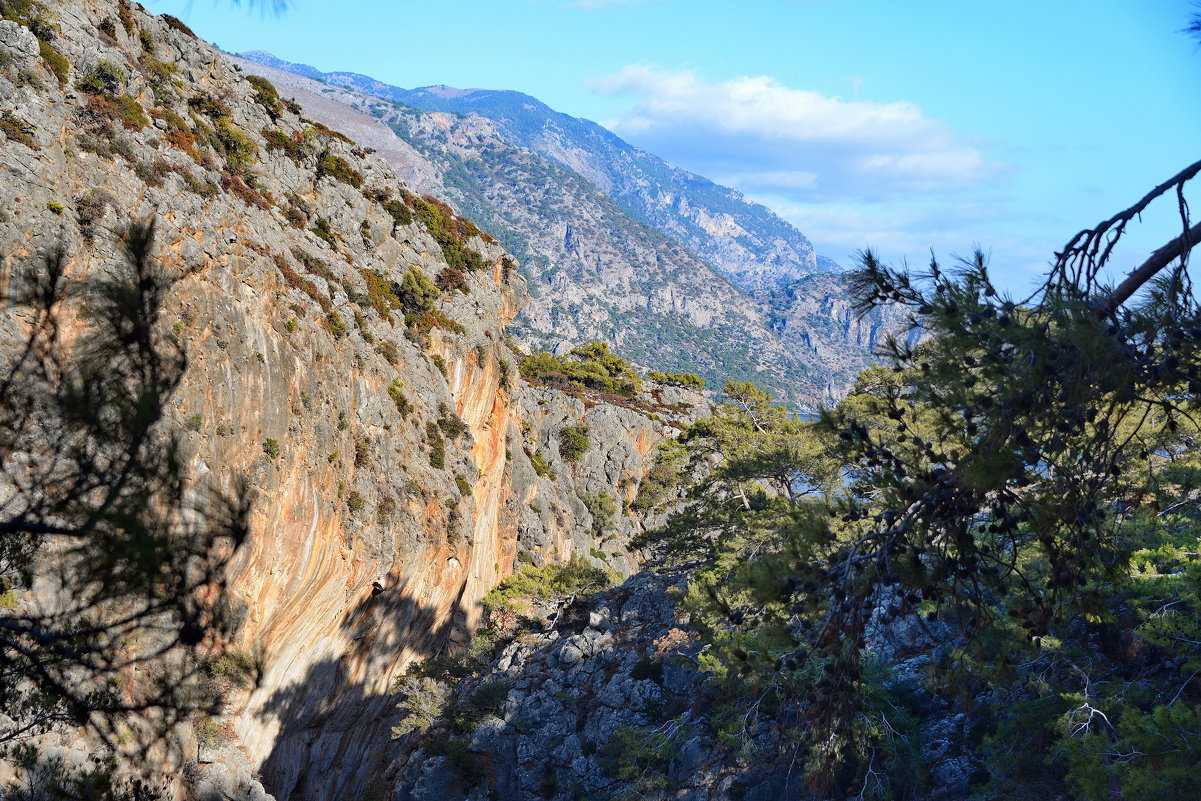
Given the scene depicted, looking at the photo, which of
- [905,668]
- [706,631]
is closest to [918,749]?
[905,668]

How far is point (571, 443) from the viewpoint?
4988 cm

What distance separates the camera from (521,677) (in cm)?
2478

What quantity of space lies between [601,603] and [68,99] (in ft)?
75.6

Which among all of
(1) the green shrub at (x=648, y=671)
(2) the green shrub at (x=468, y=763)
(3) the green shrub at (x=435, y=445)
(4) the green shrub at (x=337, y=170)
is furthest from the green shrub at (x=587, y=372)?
(2) the green shrub at (x=468, y=763)

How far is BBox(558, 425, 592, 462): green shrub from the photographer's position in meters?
49.7

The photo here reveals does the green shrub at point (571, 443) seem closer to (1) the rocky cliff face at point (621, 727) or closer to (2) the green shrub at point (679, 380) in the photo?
(1) the rocky cliff face at point (621, 727)

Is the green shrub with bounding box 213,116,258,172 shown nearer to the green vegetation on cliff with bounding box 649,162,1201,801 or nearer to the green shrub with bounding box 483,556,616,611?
the green shrub with bounding box 483,556,616,611

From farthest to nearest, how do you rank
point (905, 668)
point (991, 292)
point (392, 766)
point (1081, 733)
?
point (392, 766) → point (905, 668) → point (1081, 733) → point (991, 292)

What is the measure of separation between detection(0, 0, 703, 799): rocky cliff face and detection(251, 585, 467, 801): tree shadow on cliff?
0.08 m

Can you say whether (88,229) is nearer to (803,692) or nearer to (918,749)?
(803,692)

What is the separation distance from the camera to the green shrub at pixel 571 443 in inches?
1955

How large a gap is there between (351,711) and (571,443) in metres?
27.7

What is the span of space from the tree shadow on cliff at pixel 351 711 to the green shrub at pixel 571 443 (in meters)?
23.2

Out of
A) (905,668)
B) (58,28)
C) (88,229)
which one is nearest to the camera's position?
(88,229)
